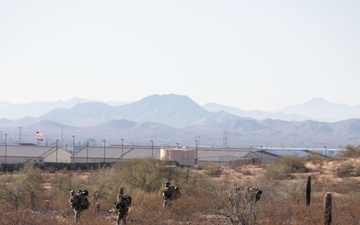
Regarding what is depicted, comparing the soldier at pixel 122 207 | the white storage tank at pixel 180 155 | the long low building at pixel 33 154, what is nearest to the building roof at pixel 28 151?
the long low building at pixel 33 154

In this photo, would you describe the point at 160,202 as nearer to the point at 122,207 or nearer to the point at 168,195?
the point at 168,195

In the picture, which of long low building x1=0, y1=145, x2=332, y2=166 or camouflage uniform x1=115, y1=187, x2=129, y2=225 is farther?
long low building x1=0, y1=145, x2=332, y2=166

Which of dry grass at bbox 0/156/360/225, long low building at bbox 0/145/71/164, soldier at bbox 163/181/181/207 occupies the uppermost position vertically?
long low building at bbox 0/145/71/164

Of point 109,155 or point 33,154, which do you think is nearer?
point 33,154

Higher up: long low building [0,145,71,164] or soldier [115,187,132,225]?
long low building [0,145,71,164]

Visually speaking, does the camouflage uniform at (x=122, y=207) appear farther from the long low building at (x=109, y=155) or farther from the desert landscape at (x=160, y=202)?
the long low building at (x=109, y=155)

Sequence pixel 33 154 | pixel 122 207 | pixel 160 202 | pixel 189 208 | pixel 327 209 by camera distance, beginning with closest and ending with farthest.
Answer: pixel 327 209, pixel 122 207, pixel 189 208, pixel 160 202, pixel 33 154

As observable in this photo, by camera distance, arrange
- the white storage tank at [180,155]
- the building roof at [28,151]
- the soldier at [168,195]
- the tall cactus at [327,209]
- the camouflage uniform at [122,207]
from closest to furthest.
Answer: the tall cactus at [327,209] < the camouflage uniform at [122,207] < the soldier at [168,195] < the white storage tank at [180,155] < the building roof at [28,151]

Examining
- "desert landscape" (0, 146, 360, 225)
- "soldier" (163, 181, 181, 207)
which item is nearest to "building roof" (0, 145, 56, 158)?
"desert landscape" (0, 146, 360, 225)

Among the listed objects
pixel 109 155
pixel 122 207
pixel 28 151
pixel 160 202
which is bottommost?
pixel 160 202

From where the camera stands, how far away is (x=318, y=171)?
60.3m

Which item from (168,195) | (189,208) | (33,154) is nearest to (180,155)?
(33,154)

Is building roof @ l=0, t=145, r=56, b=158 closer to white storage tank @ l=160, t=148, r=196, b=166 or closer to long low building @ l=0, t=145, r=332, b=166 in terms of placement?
long low building @ l=0, t=145, r=332, b=166

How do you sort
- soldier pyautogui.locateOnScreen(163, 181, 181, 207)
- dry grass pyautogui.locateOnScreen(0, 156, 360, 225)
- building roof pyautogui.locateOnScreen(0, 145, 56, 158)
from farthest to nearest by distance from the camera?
building roof pyautogui.locateOnScreen(0, 145, 56, 158) < soldier pyautogui.locateOnScreen(163, 181, 181, 207) < dry grass pyautogui.locateOnScreen(0, 156, 360, 225)
